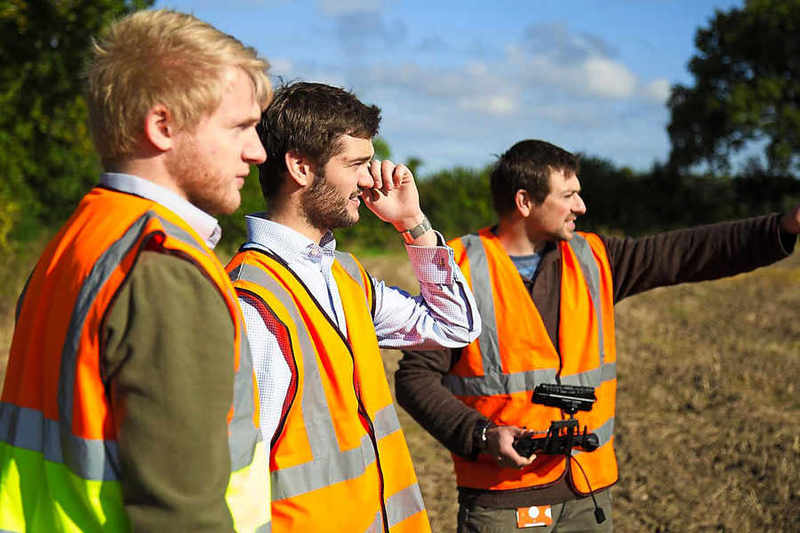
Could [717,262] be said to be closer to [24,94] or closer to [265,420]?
[265,420]

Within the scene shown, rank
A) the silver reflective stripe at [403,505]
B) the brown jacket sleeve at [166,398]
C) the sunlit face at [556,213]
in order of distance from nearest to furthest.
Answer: the brown jacket sleeve at [166,398] < the silver reflective stripe at [403,505] < the sunlit face at [556,213]

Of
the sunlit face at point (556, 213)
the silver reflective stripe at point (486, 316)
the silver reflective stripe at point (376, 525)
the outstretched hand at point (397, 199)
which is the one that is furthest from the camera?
the sunlit face at point (556, 213)

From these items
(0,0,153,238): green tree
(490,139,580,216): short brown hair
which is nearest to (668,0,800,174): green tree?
(0,0,153,238): green tree

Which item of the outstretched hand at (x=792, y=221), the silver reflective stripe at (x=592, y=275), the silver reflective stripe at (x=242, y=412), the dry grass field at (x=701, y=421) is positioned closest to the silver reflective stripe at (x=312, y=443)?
the silver reflective stripe at (x=242, y=412)

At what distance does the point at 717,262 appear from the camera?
3.62 meters

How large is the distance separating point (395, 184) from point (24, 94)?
14741 millimetres

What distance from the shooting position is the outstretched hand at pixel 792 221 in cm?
329

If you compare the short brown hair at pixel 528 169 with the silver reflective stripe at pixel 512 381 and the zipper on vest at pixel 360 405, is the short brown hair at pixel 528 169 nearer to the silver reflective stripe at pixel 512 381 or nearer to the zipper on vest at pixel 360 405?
the silver reflective stripe at pixel 512 381

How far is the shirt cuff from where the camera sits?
2.99 meters

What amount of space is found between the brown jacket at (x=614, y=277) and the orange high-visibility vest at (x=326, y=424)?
95 centimetres

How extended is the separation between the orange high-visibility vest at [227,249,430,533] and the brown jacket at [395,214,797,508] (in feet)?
3.11

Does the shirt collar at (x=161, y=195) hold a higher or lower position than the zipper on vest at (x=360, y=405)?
higher

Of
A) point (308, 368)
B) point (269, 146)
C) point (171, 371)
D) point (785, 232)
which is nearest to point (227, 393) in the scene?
point (171, 371)

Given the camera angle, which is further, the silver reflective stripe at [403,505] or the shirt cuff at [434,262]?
the shirt cuff at [434,262]
